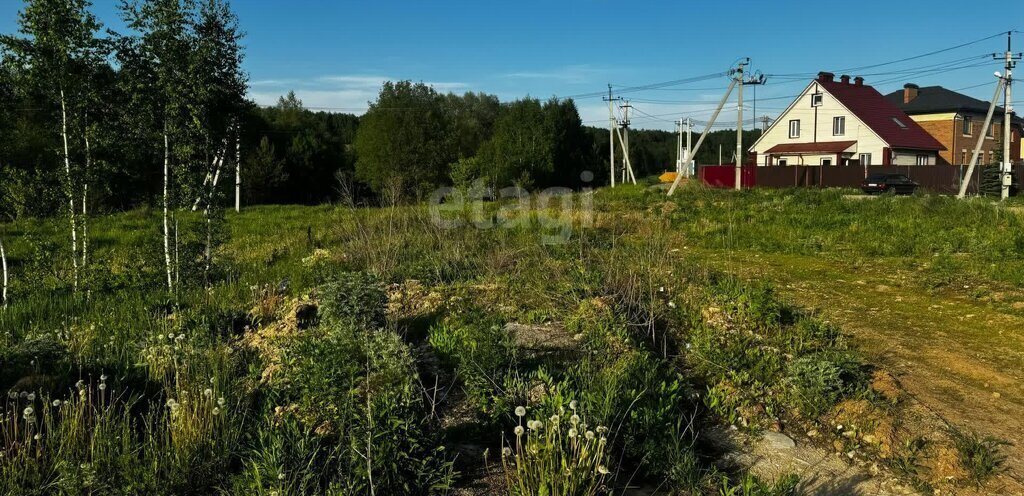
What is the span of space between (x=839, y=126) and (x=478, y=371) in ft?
129

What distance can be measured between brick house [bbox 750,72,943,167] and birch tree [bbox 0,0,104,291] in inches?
1384

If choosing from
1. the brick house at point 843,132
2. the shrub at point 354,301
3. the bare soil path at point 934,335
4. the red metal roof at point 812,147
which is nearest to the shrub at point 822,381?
the bare soil path at point 934,335

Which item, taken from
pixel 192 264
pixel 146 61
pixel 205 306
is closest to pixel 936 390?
pixel 205 306

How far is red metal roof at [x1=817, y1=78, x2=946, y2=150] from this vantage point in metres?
36.9

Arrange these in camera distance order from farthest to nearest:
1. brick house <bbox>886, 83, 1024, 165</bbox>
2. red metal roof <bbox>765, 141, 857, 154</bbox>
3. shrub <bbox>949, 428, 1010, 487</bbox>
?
brick house <bbox>886, 83, 1024, 165</bbox> → red metal roof <bbox>765, 141, 857, 154</bbox> → shrub <bbox>949, 428, 1010, 487</bbox>

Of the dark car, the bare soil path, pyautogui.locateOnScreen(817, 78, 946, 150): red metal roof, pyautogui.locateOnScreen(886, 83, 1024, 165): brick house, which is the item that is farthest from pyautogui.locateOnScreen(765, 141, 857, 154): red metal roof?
the bare soil path

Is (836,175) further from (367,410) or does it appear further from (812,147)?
(367,410)

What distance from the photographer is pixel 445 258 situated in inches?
340

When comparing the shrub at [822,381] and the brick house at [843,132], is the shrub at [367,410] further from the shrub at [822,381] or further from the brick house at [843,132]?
the brick house at [843,132]

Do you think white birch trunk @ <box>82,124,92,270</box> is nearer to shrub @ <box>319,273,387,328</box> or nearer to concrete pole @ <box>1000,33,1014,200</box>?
shrub @ <box>319,273,387,328</box>

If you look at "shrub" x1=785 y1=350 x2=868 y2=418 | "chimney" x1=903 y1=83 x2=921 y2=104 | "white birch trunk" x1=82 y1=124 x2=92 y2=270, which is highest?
"chimney" x1=903 y1=83 x2=921 y2=104

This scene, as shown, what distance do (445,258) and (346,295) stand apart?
352 cm

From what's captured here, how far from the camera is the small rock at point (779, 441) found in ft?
12.8

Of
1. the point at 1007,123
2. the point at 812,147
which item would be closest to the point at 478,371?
the point at 1007,123
